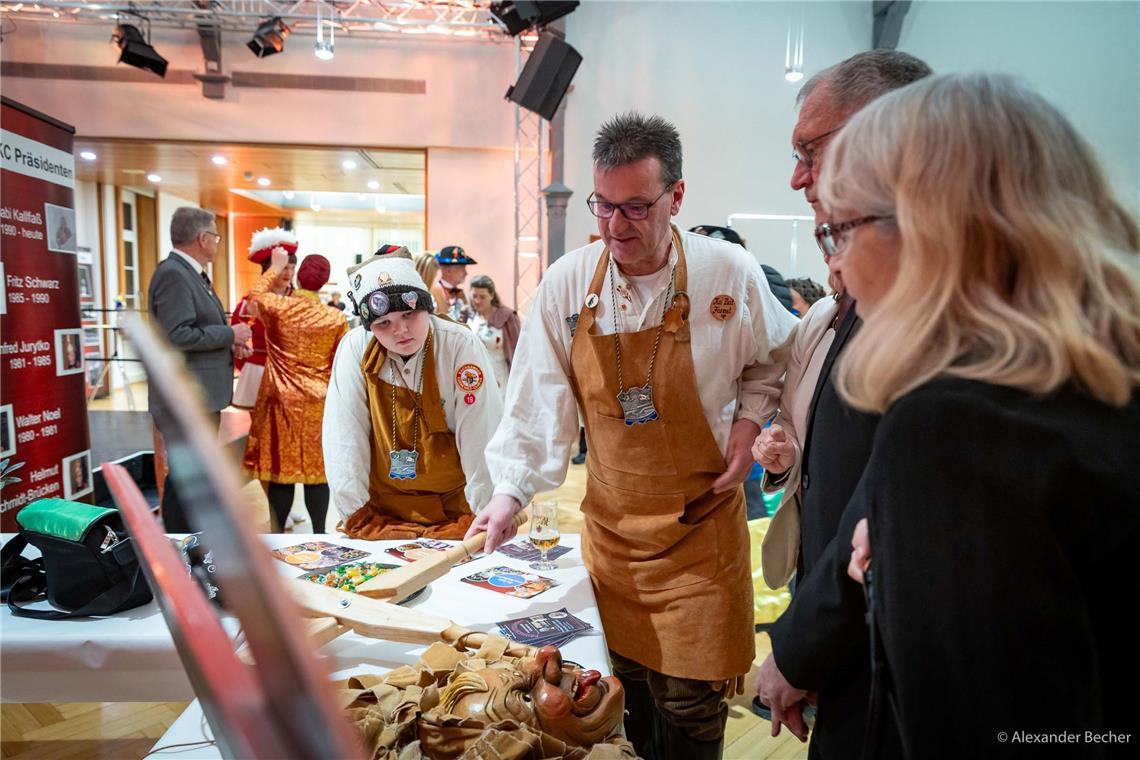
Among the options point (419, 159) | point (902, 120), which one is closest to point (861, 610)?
point (902, 120)

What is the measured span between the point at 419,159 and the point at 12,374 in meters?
6.42

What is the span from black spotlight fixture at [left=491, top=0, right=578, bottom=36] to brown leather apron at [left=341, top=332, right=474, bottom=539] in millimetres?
5068

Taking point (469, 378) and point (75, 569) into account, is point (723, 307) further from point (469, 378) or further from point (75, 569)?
point (75, 569)

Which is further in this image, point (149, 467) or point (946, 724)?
point (149, 467)

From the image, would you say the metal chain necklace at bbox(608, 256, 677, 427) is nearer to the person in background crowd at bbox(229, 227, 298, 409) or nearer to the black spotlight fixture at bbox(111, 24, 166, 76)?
the person in background crowd at bbox(229, 227, 298, 409)

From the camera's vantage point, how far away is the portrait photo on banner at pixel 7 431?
10.7 ft

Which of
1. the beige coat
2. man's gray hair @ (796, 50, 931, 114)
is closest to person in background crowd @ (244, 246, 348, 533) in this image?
the beige coat

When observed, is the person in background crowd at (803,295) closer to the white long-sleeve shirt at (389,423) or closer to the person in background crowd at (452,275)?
the white long-sleeve shirt at (389,423)

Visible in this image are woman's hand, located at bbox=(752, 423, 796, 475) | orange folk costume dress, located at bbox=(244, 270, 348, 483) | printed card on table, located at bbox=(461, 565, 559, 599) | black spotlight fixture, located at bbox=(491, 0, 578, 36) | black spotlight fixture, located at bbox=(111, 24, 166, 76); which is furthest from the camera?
black spotlight fixture, located at bbox=(111, 24, 166, 76)

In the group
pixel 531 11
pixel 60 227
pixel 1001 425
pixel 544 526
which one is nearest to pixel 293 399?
pixel 60 227

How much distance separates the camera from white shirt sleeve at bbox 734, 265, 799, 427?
5.82 ft

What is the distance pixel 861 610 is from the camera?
846 millimetres

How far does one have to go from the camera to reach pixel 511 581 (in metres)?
1.66

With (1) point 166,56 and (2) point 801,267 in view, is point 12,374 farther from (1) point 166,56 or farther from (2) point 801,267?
(2) point 801,267
